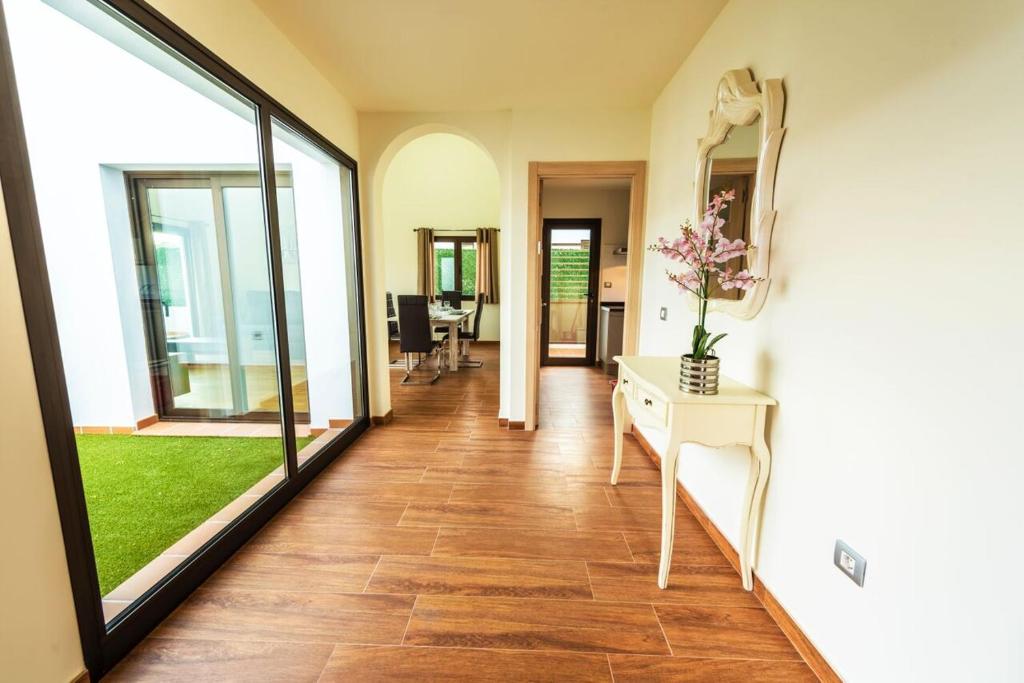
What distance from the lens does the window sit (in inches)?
297

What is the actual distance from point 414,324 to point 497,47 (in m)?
3.13

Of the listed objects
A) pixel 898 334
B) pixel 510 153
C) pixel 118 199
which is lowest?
pixel 898 334

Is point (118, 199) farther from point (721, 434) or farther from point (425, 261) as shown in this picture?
point (425, 261)

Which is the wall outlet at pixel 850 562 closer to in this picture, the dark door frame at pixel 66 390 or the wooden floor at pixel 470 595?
the wooden floor at pixel 470 595

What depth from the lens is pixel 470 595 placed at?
156 centimetres

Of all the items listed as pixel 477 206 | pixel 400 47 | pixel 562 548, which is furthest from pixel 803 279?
pixel 477 206

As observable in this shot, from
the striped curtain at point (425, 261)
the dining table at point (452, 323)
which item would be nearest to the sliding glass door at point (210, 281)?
the dining table at point (452, 323)

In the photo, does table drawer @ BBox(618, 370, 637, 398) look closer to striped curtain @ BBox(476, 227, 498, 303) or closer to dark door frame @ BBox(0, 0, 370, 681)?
dark door frame @ BBox(0, 0, 370, 681)

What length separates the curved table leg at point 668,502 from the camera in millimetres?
1536

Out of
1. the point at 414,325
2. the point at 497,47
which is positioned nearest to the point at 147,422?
the point at 414,325

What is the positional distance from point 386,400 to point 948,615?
3390mm

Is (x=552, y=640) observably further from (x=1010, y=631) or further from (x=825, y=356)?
(x=825, y=356)

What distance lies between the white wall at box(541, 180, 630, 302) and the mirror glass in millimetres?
3949

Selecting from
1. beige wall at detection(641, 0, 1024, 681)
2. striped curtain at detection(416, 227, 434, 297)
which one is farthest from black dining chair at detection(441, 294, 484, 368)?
beige wall at detection(641, 0, 1024, 681)
